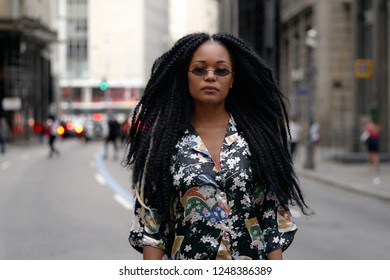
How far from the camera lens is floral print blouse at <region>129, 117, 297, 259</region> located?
11.9 feet

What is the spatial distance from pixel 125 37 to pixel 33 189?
13255 centimetres

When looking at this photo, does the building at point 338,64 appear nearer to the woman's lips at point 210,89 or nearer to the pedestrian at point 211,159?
the pedestrian at point 211,159

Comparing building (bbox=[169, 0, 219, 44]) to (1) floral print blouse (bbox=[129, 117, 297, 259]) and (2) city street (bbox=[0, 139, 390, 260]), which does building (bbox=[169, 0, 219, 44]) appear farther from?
(1) floral print blouse (bbox=[129, 117, 297, 259])

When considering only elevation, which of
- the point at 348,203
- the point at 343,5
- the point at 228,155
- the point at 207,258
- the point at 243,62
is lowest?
the point at 348,203

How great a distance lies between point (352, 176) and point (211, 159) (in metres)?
23.3

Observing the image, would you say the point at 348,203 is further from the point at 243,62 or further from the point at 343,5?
the point at 343,5

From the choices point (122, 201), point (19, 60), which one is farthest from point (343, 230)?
point (19, 60)

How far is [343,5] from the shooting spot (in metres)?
45.4

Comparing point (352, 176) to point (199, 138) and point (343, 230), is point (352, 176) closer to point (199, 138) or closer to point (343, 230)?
point (343, 230)

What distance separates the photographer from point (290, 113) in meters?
25.8

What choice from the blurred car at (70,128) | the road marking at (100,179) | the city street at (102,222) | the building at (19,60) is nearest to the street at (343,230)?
the city street at (102,222)

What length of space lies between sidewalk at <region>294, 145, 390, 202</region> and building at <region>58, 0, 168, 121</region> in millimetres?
115163

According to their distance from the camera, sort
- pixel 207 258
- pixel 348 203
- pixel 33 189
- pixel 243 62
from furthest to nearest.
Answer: pixel 33 189 < pixel 348 203 < pixel 243 62 < pixel 207 258

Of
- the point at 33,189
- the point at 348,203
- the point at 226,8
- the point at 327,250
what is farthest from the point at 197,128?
the point at 226,8
